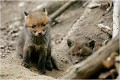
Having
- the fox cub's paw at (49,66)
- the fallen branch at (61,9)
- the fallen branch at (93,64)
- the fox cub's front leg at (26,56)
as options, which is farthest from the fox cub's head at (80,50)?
the fallen branch at (61,9)

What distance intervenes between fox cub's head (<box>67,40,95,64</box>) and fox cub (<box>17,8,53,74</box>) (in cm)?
56

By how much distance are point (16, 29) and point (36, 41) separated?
15.2ft

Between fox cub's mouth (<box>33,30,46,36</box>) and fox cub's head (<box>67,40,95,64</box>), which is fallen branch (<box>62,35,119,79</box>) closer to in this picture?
fox cub's mouth (<box>33,30,46,36</box>)

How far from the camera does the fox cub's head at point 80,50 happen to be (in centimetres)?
880

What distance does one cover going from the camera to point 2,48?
418 inches

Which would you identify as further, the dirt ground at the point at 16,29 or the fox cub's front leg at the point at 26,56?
the fox cub's front leg at the point at 26,56

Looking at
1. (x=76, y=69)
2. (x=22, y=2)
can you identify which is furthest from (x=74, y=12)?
(x=76, y=69)

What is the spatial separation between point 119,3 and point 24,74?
3268mm

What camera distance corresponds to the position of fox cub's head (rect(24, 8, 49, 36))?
8234 mm

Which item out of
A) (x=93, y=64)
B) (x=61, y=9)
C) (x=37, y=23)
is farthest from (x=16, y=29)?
(x=93, y=64)

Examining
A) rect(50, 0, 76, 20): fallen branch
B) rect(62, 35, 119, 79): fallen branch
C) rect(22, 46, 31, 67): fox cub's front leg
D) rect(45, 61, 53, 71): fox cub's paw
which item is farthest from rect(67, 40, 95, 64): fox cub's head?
rect(50, 0, 76, 20): fallen branch

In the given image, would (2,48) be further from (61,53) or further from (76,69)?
(76,69)

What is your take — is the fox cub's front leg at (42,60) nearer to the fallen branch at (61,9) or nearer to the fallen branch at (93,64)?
the fallen branch at (93,64)

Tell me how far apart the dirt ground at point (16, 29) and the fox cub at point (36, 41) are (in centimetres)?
21
